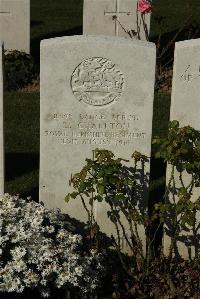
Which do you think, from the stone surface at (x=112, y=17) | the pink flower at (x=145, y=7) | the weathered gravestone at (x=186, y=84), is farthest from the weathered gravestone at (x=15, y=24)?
the weathered gravestone at (x=186, y=84)

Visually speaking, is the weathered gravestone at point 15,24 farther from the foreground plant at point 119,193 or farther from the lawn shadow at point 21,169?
the foreground plant at point 119,193

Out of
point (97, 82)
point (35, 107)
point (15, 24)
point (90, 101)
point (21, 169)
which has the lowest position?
point (21, 169)

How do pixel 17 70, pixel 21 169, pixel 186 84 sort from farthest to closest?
1. pixel 17 70
2. pixel 21 169
3. pixel 186 84

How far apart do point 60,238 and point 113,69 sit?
136 centimetres

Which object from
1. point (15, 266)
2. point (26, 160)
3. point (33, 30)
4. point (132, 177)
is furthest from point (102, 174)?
point (33, 30)

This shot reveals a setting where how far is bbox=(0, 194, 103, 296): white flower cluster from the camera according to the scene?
4.58 metres

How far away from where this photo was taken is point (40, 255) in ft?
15.4

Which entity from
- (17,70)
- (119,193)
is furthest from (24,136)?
(119,193)

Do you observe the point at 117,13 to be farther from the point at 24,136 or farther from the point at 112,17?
the point at 24,136

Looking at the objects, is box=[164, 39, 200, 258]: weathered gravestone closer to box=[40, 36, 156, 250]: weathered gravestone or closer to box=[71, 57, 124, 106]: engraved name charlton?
box=[40, 36, 156, 250]: weathered gravestone

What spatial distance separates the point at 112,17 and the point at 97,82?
18.9 ft

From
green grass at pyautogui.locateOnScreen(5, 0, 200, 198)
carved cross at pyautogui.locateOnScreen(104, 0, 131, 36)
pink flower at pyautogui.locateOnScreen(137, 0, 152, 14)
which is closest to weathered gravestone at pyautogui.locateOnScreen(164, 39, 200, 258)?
green grass at pyautogui.locateOnScreen(5, 0, 200, 198)

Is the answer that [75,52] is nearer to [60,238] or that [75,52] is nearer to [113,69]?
[113,69]

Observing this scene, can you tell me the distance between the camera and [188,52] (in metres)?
5.02
